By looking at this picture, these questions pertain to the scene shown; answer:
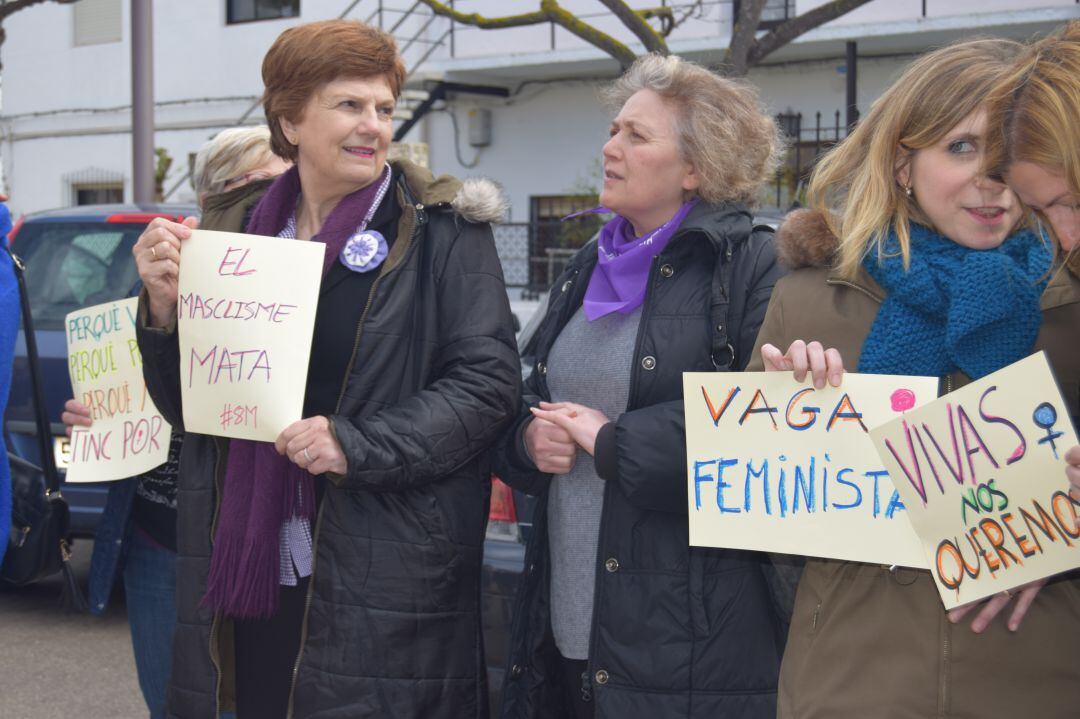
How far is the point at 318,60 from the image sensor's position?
9.74 ft

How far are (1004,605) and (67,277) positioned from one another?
5339 mm

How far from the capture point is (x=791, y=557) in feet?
8.89

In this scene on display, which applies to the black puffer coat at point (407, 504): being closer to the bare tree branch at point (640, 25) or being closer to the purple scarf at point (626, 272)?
the purple scarf at point (626, 272)

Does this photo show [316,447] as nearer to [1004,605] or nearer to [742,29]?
[1004,605]

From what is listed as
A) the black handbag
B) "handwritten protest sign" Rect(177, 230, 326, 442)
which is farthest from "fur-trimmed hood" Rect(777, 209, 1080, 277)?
the black handbag

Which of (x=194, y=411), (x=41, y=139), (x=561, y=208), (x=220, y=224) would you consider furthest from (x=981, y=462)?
(x=41, y=139)

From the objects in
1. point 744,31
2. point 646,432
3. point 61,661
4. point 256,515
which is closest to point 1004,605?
point 646,432

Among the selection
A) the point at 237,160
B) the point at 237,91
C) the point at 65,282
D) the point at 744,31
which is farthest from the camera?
the point at 237,91

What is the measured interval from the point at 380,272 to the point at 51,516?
1.26m

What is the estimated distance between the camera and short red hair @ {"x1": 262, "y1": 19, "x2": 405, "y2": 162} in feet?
9.76

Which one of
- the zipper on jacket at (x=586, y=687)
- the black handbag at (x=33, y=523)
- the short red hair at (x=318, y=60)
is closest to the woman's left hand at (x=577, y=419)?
the zipper on jacket at (x=586, y=687)

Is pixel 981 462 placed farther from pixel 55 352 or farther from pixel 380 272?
pixel 55 352

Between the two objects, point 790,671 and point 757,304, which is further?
point 757,304

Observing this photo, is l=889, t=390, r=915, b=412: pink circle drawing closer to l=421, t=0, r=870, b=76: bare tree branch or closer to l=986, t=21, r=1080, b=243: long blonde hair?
l=986, t=21, r=1080, b=243: long blonde hair
